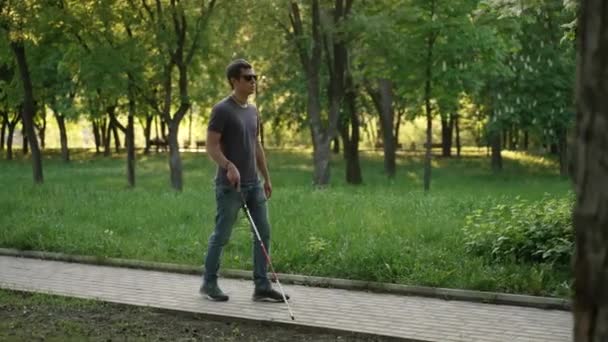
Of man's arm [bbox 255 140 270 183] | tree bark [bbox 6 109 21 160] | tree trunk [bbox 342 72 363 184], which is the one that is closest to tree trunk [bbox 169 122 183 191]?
tree trunk [bbox 342 72 363 184]

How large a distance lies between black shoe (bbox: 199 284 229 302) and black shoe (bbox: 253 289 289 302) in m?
0.28

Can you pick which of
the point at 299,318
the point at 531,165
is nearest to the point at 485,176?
the point at 531,165

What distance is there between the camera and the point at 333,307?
22.6ft

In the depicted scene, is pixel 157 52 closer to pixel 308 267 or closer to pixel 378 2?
pixel 378 2

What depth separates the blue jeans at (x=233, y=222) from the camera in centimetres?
697

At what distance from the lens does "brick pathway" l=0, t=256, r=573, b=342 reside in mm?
6098

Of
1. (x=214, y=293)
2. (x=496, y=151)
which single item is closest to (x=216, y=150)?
(x=214, y=293)

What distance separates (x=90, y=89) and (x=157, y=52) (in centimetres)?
226

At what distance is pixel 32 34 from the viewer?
1958 cm

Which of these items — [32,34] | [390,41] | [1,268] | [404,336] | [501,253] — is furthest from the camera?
[390,41]

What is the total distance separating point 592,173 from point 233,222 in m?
4.99

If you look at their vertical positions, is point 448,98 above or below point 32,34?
below

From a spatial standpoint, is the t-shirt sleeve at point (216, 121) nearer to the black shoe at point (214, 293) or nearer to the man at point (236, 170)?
the man at point (236, 170)

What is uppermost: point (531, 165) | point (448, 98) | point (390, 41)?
point (390, 41)
